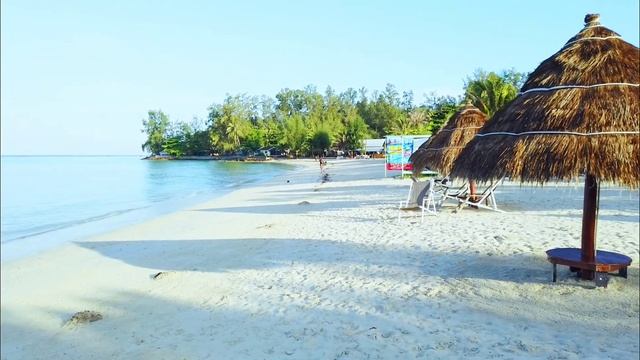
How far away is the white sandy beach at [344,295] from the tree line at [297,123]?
46760 mm

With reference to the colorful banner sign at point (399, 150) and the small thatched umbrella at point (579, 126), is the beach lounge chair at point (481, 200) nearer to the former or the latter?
the small thatched umbrella at point (579, 126)

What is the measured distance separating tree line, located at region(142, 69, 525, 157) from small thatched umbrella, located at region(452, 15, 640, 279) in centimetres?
4889

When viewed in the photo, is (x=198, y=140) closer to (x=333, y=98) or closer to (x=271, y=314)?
(x=333, y=98)

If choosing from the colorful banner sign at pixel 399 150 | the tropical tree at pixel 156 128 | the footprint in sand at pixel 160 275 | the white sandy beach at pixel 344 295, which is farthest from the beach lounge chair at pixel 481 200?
the tropical tree at pixel 156 128

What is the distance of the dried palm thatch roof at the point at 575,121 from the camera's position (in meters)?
4.02

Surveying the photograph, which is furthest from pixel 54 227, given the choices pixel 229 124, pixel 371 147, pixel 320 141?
pixel 229 124

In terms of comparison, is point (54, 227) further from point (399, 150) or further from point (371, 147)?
point (371, 147)

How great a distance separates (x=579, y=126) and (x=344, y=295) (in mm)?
2833

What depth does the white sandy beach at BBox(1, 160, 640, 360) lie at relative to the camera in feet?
12.5

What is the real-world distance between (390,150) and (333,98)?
216 feet

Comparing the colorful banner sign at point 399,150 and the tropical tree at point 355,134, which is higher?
the tropical tree at point 355,134

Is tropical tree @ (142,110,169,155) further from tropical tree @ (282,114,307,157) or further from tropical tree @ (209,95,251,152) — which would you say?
tropical tree @ (282,114,307,157)

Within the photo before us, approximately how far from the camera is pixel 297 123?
71.1 m

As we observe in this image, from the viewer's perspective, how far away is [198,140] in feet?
289
